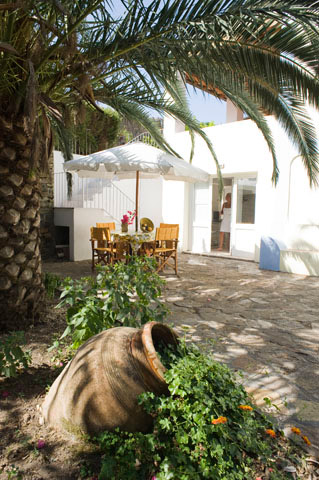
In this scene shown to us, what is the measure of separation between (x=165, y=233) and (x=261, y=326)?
2959 mm

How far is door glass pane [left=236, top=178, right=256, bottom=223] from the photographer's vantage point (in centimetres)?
883

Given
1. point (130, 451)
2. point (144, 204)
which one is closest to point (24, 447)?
point (130, 451)

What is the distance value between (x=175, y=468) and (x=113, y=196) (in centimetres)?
976

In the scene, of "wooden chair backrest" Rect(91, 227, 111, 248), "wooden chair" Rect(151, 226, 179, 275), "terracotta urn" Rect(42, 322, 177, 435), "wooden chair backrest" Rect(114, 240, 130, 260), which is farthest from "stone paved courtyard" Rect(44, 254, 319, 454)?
"wooden chair backrest" Rect(114, 240, 130, 260)

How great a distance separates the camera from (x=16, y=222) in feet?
10.6

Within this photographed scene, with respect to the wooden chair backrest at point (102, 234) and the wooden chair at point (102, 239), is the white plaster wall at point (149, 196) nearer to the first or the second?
the wooden chair at point (102, 239)

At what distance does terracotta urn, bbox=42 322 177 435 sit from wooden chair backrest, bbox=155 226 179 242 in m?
4.32

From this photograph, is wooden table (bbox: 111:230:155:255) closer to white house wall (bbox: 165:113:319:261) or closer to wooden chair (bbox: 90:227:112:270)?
wooden chair (bbox: 90:227:112:270)

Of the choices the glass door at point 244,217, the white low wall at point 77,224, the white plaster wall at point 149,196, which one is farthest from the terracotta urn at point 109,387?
the white plaster wall at point 149,196

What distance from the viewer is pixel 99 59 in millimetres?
3076

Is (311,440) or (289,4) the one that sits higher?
(289,4)

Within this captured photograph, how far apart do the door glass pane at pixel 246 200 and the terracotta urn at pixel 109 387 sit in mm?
7430

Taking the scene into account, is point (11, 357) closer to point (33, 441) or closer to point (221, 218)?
point (33, 441)

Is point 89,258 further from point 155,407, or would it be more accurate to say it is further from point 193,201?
point 155,407
